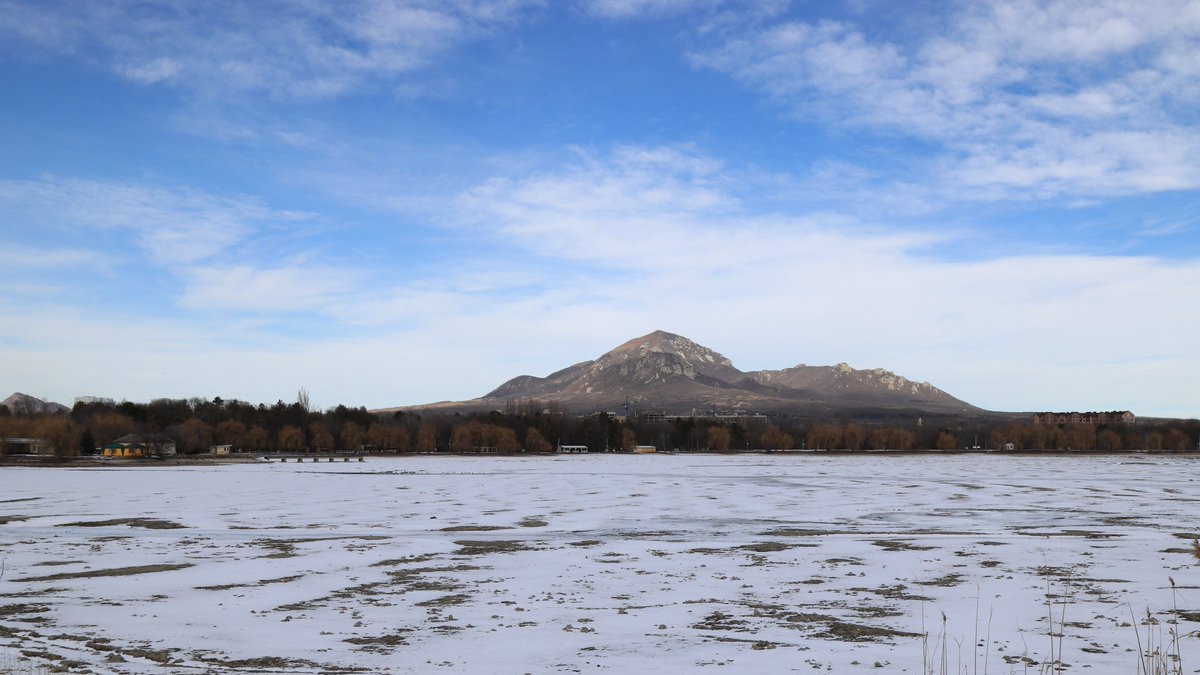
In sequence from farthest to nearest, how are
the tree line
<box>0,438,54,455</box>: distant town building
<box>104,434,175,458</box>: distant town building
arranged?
the tree line, <box>0,438,54,455</box>: distant town building, <box>104,434,175,458</box>: distant town building

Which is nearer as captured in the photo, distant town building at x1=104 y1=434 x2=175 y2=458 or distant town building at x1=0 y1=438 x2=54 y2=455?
distant town building at x1=104 y1=434 x2=175 y2=458

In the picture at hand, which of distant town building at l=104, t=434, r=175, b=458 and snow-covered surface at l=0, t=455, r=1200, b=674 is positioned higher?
snow-covered surface at l=0, t=455, r=1200, b=674

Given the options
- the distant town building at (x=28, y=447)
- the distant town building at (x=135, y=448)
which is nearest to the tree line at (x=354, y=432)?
the distant town building at (x=28, y=447)

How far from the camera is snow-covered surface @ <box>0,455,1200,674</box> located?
11445 millimetres

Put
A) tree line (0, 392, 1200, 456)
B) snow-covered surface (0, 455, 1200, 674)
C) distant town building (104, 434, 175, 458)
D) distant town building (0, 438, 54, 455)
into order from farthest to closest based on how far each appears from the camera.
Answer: tree line (0, 392, 1200, 456) → distant town building (0, 438, 54, 455) → distant town building (104, 434, 175, 458) → snow-covered surface (0, 455, 1200, 674)

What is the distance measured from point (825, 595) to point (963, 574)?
375cm

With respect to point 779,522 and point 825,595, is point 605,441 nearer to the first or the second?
point 779,522

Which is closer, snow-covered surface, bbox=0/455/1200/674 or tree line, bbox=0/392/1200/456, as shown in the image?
snow-covered surface, bbox=0/455/1200/674

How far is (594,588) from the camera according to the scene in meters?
16.2

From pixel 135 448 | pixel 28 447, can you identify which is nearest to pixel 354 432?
pixel 135 448

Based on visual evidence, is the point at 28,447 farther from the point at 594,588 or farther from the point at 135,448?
the point at 594,588

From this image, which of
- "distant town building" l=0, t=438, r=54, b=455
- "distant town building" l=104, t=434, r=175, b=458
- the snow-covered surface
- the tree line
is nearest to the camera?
the snow-covered surface

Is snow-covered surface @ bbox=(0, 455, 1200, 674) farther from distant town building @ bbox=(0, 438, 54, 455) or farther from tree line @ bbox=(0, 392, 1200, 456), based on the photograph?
tree line @ bbox=(0, 392, 1200, 456)

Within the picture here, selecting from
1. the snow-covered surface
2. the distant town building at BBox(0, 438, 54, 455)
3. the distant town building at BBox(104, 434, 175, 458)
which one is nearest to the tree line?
the distant town building at BBox(0, 438, 54, 455)
